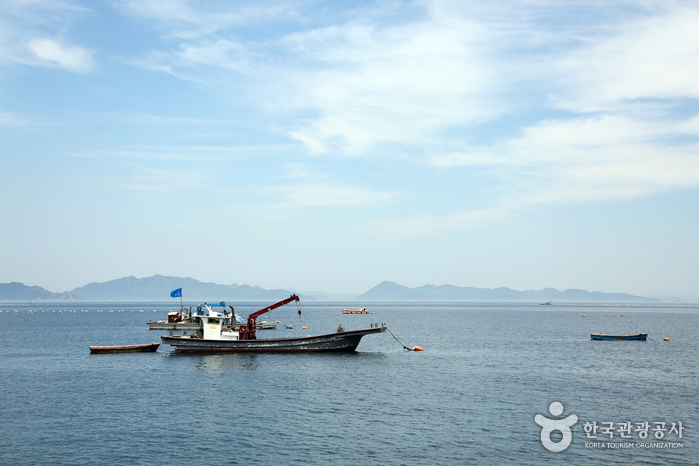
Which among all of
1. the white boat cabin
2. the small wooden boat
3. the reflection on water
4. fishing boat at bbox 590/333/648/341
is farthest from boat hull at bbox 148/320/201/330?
fishing boat at bbox 590/333/648/341

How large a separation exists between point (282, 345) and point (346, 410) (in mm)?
33613

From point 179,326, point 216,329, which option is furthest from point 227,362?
point 179,326

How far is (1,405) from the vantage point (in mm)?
41156

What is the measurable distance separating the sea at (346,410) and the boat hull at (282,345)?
6.38 ft

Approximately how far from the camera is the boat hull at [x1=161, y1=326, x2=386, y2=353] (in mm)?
70938

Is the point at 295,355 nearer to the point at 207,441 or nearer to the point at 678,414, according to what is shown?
the point at 207,441

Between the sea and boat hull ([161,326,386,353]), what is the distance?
1.94m

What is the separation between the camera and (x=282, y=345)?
72188 millimetres

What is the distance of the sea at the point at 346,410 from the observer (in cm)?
3000

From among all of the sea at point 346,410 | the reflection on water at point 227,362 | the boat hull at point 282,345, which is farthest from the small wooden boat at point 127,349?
the reflection on water at point 227,362

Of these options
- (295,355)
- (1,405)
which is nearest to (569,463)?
(1,405)

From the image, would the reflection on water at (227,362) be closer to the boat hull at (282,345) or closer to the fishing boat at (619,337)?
the boat hull at (282,345)

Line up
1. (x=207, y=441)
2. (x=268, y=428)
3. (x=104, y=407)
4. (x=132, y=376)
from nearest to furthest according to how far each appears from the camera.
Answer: (x=207, y=441) < (x=268, y=428) < (x=104, y=407) < (x=132, y=376)

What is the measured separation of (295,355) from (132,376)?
2218 cm
